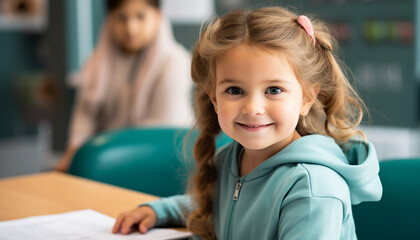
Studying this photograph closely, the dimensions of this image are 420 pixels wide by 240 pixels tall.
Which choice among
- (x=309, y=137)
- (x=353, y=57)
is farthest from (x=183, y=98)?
(x=309, y=137)

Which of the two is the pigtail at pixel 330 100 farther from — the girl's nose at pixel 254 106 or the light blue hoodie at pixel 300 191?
the girl's nose at pixel 254 106

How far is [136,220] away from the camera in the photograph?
3.61 feet

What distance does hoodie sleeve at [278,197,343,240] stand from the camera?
2.73 ft

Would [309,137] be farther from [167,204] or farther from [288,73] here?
[167,204]

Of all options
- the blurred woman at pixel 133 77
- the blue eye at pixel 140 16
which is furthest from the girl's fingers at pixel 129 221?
the blue eye at pixel 140 16

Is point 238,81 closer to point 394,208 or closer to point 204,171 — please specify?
point 204,171

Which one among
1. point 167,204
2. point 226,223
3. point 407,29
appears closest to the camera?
point 226,223

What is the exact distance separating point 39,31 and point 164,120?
10.2ft

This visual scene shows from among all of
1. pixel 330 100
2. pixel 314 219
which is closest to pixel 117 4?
pixel 330 100

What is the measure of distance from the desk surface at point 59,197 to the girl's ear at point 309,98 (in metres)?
0.46

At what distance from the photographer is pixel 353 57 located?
3391 mm

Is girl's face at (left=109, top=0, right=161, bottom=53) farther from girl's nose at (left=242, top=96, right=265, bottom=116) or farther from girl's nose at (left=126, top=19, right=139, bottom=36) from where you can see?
girl's nose at (left=242, top=96, right=265, bottom=116)

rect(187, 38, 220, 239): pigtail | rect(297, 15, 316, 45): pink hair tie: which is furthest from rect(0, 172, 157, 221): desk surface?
rect(297, 15, 316, 45): pink hair tie

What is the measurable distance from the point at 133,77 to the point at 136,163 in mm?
1157
